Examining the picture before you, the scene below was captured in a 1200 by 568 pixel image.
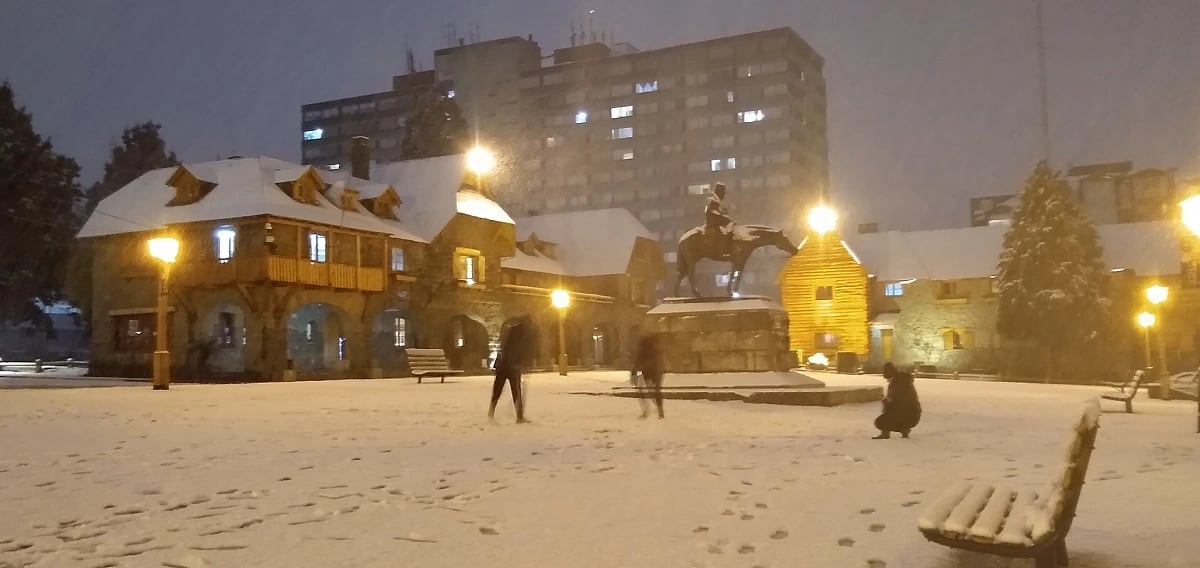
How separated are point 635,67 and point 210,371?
288 ft

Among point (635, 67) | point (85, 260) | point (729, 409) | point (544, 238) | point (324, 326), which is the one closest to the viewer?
point (729, 409)

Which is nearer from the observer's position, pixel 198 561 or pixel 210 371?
pixel 198 561

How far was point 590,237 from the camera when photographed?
5894cm

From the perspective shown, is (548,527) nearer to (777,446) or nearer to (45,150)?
(777,446)

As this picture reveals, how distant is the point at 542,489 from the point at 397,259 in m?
36.1

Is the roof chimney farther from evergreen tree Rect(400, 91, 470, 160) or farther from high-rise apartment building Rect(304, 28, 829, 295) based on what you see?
high-rise apartment building Rect(304, 28, 829, 295)

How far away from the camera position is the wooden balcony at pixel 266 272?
115 feet

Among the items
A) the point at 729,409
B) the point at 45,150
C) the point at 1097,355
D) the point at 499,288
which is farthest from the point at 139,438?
the point at 1097,355

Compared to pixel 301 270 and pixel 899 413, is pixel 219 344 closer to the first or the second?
pixel 301 270

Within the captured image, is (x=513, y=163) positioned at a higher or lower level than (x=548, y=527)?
higher

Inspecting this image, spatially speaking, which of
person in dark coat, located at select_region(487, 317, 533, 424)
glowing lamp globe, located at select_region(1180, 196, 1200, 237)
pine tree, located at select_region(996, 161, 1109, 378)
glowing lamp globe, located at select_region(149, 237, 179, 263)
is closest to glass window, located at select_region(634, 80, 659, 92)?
pine tree, located at select_region(996, 161, 1109, 378)

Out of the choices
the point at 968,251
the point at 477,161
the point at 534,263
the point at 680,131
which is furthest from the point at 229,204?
the point at 680,131

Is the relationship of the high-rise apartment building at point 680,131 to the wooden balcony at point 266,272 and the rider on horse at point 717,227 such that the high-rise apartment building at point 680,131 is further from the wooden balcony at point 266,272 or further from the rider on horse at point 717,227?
the rider on horse at point 717,227

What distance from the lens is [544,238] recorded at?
193ft
